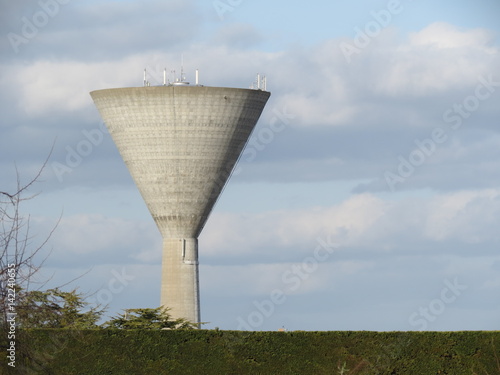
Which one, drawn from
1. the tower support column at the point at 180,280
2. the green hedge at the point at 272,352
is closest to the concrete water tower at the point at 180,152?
the tower support column at the point at 180,280

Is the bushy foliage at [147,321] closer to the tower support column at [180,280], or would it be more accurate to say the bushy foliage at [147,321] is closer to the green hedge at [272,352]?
the tower support column at [180,280]

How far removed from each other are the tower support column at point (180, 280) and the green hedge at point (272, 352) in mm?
20783

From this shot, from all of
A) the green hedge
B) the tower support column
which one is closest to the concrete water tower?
the tower support column

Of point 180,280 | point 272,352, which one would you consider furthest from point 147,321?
point 272,352

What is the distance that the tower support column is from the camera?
55938 mm

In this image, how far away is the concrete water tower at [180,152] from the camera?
55250mm

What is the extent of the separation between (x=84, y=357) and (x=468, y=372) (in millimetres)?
13625

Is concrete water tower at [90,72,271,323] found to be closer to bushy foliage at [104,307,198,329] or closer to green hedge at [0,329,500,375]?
bushy foliage at [104,307,198,329]

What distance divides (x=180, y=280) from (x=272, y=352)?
2136 centimetres

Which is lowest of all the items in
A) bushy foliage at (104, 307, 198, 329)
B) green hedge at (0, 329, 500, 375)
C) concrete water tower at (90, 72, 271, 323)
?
green hedge at (0, 329, 500, 375)

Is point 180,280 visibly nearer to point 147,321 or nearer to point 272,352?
point 147,321

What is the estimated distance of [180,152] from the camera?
5538cm

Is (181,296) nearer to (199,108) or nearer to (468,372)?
(199,108)

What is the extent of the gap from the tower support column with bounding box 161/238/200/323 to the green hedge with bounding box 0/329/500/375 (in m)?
20.8
